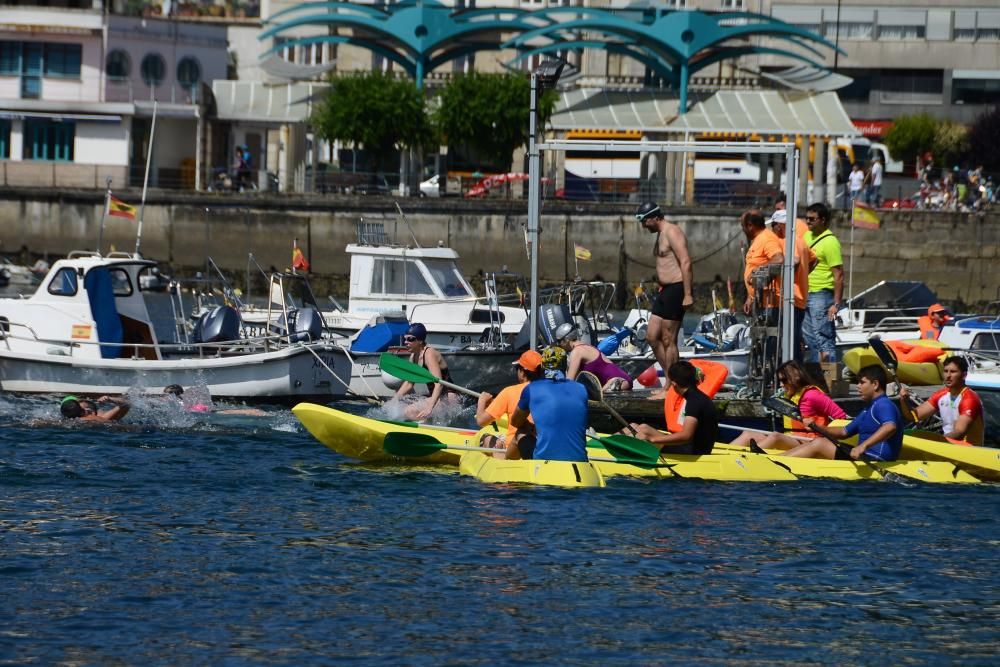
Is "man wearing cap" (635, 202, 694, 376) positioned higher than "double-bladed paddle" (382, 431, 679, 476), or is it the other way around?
"man wearing cap" (635, 202, 694, 376)

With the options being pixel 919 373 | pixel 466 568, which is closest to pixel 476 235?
pixel 919 373

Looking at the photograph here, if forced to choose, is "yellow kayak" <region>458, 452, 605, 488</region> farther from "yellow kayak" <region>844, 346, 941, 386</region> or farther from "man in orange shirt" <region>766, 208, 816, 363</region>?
"yellow kayak" <region>844, 346, 941, 386</region>

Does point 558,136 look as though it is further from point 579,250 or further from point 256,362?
point 256,362

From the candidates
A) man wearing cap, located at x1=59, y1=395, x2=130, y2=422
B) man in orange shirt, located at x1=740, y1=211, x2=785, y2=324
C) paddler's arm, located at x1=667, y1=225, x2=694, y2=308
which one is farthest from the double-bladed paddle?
man wearing cap, located at x1=59, y1=395, x2=130, y2=422

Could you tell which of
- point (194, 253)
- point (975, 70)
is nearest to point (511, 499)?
point (194, 253)

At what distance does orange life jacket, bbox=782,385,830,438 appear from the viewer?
53.1ft

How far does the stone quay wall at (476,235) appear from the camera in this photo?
45875 millimetres

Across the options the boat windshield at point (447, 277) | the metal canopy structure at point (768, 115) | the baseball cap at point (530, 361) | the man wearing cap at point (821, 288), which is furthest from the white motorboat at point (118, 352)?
the metal canopy structure at point (768, 115)

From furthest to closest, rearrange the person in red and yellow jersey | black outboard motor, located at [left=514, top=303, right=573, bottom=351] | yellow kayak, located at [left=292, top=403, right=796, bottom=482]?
1. black outboard motor, located at [left=514, top=303, right=573, bottom=351]
2. the person in red and yellow jersey
3. yellow kayak, located at [left=292, top=403, right=796, bottom=482]

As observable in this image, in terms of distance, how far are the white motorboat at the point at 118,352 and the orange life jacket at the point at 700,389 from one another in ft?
19.4

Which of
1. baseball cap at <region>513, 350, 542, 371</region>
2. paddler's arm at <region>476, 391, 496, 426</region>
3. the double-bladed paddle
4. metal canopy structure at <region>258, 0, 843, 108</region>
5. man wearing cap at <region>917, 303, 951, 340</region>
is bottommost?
the double-bladed paddle

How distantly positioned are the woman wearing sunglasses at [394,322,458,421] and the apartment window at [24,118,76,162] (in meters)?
37.5

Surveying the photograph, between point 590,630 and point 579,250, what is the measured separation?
68.7ft

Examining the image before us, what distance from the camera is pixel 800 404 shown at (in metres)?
16.1
